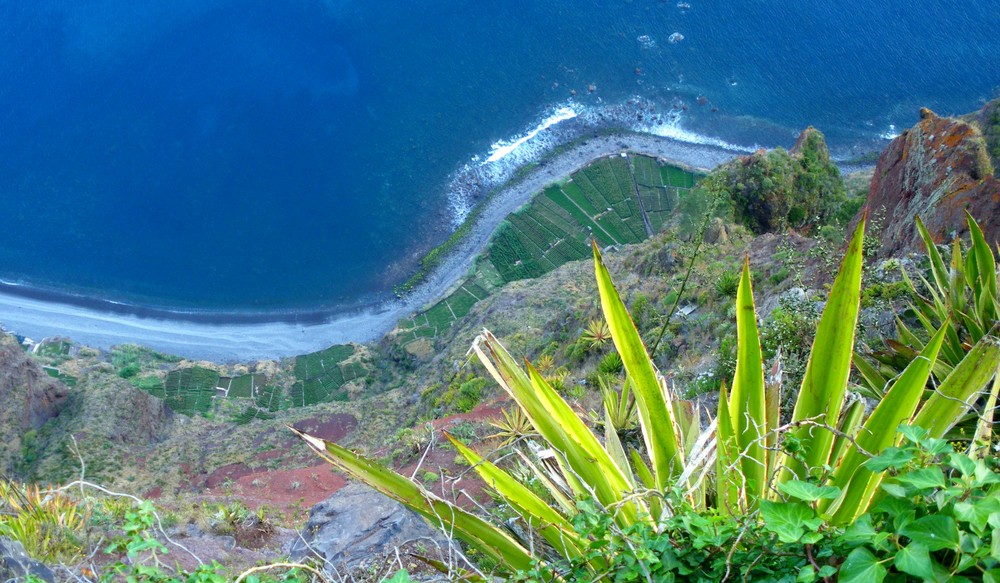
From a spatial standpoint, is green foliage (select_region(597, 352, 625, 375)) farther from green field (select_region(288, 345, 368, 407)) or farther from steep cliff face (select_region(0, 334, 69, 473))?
green field (select_region(288, 345, 368, 407))

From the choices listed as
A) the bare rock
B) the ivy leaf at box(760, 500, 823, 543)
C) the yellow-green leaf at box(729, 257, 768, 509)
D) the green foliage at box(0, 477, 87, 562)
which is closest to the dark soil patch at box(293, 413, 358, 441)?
the bare rock

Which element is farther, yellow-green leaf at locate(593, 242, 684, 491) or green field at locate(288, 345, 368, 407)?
green field at locate(288, 345, 368, 407)

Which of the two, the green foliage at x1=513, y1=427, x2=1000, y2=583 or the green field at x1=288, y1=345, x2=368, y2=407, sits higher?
the green field at x1=288, y1=345, x2=368, y2=407

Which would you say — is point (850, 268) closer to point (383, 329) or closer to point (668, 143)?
point (383, 329)

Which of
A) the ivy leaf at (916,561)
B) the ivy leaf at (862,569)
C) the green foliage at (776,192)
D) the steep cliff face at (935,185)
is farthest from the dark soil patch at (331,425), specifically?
the ivy leaf at (916,561)

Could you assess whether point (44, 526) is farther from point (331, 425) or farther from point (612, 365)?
point (331, 425)

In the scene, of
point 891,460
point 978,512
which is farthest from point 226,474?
point 978,512

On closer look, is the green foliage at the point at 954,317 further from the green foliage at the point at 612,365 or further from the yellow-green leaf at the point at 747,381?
the green foliage at the point at 612,365
